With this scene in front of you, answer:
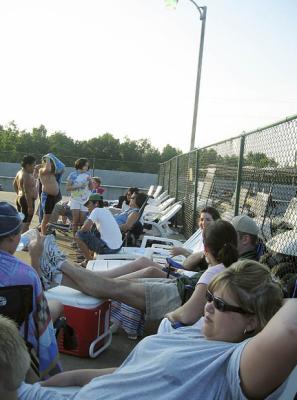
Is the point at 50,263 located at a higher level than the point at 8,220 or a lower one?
lower

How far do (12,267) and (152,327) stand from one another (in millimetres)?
2472

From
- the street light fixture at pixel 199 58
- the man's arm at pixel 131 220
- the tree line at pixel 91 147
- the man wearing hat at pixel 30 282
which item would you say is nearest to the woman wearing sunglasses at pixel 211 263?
the man wearing hat at pixel 30 282

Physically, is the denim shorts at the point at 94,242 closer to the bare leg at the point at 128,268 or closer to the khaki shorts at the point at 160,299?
the bare leg at the point at 128,268

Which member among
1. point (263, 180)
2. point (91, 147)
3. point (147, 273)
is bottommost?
point (147, 273)

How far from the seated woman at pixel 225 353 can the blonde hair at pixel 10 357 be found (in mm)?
372

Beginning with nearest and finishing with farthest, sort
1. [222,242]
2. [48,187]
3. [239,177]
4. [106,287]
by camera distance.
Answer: [222,242]
[106,287]
[239,177]
[48,187]

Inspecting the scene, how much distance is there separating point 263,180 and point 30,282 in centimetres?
402

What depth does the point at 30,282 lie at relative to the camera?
7.43 ft

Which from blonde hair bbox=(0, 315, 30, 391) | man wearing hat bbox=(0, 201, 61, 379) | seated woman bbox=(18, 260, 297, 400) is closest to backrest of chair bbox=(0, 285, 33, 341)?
man wearing hat bbox=(0, 201, 61, 379)

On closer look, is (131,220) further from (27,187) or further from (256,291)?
(256,291)

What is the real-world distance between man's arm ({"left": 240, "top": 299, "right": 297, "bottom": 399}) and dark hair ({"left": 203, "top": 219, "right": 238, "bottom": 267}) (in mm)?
1622

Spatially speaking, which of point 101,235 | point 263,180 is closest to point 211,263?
point 263,180

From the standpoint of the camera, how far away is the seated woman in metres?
1.37

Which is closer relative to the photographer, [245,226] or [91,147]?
[245,226]
